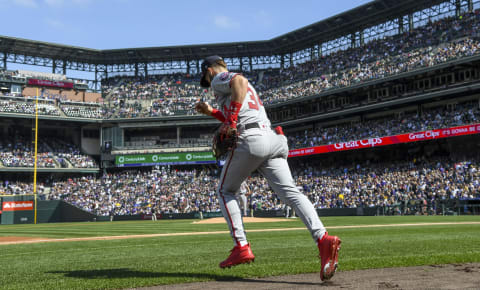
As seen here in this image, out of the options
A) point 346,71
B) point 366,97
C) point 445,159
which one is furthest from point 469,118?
point 346,71

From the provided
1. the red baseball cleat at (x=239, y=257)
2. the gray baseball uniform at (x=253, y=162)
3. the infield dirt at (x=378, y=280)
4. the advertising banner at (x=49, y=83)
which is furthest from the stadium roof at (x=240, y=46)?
the red baseball cleat at (x=239, y=257)

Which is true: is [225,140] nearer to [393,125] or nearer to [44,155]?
[393,125]

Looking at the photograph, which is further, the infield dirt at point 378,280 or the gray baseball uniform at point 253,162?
the gray baseball uniform at point 253,162

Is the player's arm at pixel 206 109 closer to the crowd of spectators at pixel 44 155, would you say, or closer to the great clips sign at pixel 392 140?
the great clips sign at pixel 392 140

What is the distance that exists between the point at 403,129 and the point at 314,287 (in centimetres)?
3264

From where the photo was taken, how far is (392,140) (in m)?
33.7

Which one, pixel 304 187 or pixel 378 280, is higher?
pixel 304 187

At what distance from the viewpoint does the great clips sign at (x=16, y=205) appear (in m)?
39.4

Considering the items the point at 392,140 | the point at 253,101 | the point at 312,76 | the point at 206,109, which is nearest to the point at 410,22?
the point at 312,76

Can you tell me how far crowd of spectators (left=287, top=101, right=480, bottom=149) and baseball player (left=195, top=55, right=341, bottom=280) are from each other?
94.9ft

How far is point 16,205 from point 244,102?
40652mm

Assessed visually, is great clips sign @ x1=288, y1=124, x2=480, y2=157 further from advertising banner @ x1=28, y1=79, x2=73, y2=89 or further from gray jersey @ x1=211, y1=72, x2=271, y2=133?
advertising banner @ x1=28, y1=79, x2=73, y2=89

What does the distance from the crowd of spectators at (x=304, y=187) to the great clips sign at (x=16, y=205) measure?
2.90 meters

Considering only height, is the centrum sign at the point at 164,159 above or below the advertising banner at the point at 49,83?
below
